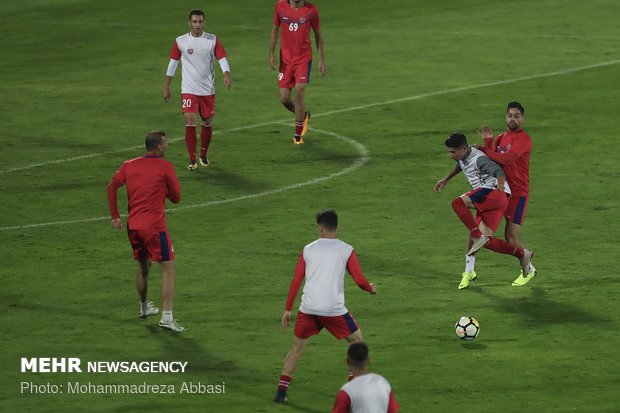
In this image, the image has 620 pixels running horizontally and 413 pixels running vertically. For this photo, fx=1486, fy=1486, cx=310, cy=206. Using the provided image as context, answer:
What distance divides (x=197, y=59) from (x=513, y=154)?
7538 mm

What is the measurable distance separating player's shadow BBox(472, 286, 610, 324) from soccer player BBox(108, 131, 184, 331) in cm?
393

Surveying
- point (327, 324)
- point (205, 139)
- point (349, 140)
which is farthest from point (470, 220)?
point (349, 140)

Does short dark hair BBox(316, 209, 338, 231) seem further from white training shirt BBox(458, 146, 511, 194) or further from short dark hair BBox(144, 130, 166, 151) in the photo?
white training shirt BBox(458, 146, 511, 194)

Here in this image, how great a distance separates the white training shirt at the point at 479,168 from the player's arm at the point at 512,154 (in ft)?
0.57

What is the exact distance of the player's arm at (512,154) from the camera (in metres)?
18.2

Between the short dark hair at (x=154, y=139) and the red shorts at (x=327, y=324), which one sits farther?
the short dark hair at (x=154, y=139)

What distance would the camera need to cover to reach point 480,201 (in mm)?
18297

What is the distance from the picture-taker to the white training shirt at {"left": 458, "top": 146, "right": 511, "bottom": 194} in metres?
18.0

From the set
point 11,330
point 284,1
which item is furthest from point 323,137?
point 11,330

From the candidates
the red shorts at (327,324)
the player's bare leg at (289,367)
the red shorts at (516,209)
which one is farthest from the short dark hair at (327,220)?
the red shorts at (516,209)

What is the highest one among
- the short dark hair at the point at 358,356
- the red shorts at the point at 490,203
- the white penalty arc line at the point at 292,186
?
the short dark hair at the point at 358,356

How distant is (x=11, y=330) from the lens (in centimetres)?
1666

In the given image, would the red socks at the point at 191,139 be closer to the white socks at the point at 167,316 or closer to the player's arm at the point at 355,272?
the white socks at the point at 167,316

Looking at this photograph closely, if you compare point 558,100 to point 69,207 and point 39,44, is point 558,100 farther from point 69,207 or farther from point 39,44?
point 39,44
